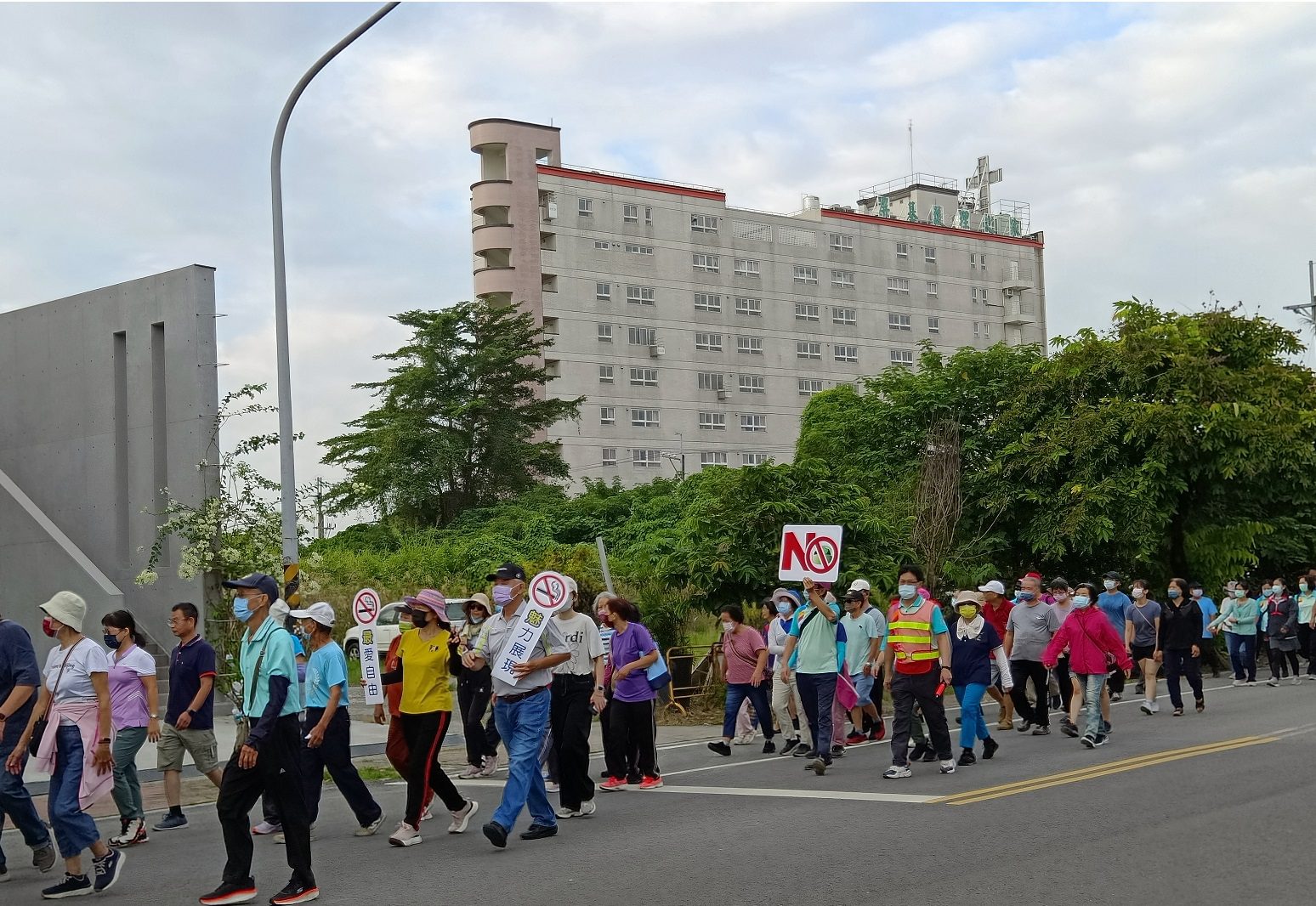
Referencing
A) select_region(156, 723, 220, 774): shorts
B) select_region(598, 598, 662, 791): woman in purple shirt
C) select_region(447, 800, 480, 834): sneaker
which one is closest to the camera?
select_region(447, 800, 480, 834): sneaker

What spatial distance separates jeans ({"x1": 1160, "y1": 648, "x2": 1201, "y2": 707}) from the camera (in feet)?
61.5

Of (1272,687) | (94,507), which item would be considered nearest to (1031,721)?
(1272,687)

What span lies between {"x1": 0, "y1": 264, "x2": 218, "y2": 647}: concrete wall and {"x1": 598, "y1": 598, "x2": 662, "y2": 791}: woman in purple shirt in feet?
33.2

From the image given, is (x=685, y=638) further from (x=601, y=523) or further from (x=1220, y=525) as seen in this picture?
(x=601, y=523)

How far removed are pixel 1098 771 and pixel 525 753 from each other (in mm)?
5596

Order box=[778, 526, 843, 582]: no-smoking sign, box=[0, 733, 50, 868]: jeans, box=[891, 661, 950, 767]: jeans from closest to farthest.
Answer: box=[0, 733, 50, 868]: jeans
box=[891, 661, 950, 767]: jeans
box=[778, 526, 843, 582]: no-smoking sign

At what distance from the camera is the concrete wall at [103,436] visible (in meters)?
→ 22.4

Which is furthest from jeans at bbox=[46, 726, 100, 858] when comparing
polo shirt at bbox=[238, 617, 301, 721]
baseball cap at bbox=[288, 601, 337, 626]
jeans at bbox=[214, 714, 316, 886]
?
baseball cap at bbox=[288, 601, 337, 626]

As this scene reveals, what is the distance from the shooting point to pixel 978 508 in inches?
1299

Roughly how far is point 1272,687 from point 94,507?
782 inches

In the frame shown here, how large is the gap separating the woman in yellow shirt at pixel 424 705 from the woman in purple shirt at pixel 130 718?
82.3 inches

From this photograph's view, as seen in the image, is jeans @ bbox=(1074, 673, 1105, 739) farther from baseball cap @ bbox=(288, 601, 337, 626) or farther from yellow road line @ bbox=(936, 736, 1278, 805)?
baseball cap @ bbox=(288, 601, 337, 626)

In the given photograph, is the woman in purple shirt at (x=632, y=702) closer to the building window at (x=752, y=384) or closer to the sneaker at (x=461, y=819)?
the sneaker at (x=461, y=819)

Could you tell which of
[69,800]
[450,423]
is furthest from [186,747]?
[450,423]
